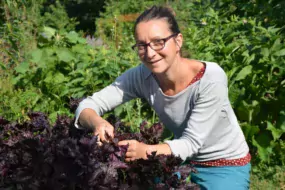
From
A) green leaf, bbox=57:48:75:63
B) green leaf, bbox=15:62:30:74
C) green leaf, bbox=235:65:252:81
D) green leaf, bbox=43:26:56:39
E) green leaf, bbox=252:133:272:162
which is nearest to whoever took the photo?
green leaf, bbox=235:65:252:81

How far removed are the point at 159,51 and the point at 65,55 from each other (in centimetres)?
236

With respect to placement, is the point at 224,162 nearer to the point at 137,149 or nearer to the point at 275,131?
the point at 137,149

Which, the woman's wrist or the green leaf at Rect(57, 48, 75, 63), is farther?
the green leaf at Rect(57, 48, 75, 63)

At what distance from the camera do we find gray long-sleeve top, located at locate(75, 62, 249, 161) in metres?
2.29

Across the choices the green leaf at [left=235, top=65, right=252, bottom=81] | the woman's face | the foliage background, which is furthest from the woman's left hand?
the green leaf at [left=235, top=65, right=252, bottom=81]

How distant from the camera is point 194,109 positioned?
2340 mm

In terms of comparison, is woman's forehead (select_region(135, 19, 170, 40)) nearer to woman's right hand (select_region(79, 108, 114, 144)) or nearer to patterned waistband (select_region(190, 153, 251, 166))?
woman's right hand (select_region(79, 108, 114, 144))

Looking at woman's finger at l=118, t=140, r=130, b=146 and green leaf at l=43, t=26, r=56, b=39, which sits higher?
green leaf at l=43, t=26, r=56, b=39

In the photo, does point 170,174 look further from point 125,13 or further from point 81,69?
point 125,13

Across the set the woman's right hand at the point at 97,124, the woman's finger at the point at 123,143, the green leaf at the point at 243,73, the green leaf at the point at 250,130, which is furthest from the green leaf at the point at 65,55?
the woman's finger at the point at 123,143

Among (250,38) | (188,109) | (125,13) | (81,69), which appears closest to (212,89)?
(188,109)

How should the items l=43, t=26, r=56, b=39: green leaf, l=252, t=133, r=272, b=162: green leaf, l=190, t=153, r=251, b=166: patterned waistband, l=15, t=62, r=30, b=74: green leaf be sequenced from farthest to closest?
l=43, t=26, r=56, b=39: green leaf
l=15, t=62, r=30, b=74: green leaf
l=252, t=133, r=272, b=162: green leaf
l=190, t=153, r=251, b=166: patterned waistband

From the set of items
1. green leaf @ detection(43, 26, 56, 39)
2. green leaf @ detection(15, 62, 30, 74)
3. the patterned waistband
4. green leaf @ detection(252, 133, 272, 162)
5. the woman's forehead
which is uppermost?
the woman's forehead

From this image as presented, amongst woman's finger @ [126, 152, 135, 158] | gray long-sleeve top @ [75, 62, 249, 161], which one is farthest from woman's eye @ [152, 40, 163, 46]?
woman's finger @ [126, 152, 135, 158]
